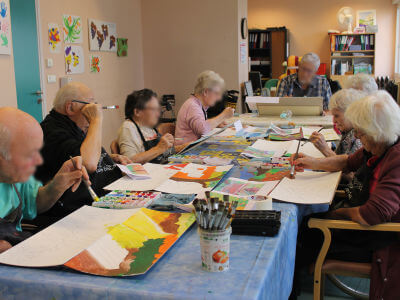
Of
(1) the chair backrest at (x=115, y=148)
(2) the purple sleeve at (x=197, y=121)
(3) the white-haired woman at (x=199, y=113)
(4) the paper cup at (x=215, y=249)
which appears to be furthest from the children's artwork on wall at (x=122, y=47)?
(4) the paper cup at (x=215, y=249)

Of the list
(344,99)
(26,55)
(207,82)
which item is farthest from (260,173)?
(26,55)

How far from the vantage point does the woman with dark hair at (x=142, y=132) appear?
2.82 meters

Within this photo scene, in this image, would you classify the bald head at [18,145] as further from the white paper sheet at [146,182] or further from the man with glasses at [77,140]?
the man with glasses at [77,140]

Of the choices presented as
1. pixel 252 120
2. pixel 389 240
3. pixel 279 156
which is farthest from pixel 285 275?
pixel 252 120

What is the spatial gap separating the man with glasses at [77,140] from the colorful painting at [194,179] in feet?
1.25

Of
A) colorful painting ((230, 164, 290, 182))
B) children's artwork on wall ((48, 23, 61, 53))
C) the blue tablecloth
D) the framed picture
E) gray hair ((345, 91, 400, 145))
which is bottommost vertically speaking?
the blue tablecloth

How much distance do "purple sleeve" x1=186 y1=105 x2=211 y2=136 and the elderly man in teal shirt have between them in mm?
1911

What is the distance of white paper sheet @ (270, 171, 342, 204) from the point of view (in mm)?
1895

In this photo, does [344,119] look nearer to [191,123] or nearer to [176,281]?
[191,123]

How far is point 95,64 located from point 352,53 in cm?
717

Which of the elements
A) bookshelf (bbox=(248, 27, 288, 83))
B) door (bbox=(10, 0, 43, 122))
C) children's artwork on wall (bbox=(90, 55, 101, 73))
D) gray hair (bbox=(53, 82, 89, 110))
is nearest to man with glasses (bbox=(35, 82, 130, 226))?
A: gray hair (bbox=(53, 82, 89, 110))

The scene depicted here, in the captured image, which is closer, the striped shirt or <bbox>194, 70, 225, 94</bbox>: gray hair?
<bbox>194, 70, 225, 94</bbox>: gray hair

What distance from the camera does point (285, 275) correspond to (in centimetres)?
151

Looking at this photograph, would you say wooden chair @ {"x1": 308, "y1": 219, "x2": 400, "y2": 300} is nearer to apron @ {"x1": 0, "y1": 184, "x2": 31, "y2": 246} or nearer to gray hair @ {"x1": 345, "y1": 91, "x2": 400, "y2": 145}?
gray hair @ {"x1": 345, "y1": 91, "x2": 400, "y2": 145}
